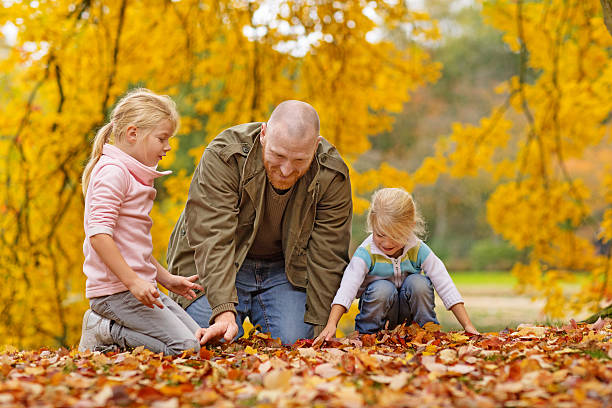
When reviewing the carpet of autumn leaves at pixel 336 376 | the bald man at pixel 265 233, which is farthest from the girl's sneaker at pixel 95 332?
the bald man at pixel 265 233

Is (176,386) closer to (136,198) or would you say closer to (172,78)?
(136,198)

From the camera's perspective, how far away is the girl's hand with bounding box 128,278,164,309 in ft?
8.48

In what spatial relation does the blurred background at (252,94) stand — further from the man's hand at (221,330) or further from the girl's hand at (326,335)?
the girl's hand at (326,335)

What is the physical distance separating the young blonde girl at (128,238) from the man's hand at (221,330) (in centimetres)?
4

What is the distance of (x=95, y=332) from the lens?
113 inches

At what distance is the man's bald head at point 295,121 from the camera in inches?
113

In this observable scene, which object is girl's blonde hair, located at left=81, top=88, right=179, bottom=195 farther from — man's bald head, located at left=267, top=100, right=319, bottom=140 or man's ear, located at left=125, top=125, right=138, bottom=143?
man's bald head, located at left=267, top=100, right=319, bottom=140

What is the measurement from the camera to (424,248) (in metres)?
3.31

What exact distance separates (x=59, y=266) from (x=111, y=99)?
5.27 feet

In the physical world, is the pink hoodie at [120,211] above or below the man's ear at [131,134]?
below

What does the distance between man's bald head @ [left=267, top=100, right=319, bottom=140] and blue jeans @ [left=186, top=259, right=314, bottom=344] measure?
899 mm

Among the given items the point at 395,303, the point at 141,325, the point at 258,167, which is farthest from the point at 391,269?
the point at 141,325

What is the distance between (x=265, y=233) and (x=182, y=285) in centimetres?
53

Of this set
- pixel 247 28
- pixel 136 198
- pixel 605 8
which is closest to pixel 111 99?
pixel 247 28
